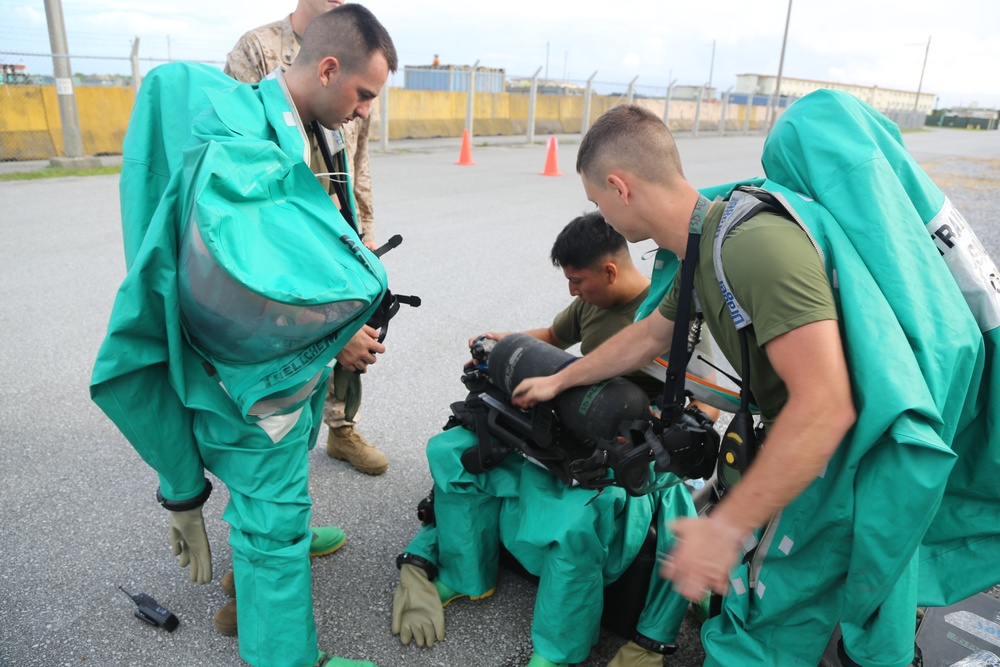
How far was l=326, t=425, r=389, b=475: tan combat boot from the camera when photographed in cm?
336

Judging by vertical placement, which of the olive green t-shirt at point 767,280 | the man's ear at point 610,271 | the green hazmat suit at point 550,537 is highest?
the olive green t-shirt at point 767,280

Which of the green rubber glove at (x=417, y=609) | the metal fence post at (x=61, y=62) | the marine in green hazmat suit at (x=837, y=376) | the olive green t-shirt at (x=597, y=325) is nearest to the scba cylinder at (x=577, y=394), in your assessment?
the marine in green hazmat suit at (x=837, y=376)

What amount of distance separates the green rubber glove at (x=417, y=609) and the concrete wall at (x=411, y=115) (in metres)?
13.4

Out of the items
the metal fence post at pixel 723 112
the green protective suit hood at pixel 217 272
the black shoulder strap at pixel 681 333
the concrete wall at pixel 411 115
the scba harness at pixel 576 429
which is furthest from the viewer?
the metal fence post at pixel 723 112

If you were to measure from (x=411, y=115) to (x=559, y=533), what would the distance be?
771 inches

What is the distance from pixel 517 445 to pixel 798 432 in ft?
3.32

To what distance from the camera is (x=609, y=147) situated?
1.93 meters

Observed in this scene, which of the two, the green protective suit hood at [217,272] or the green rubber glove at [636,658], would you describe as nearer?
the green protective suit hood at [217,272]

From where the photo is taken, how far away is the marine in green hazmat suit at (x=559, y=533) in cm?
220

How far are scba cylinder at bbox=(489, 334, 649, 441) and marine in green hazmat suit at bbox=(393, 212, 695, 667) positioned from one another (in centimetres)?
23

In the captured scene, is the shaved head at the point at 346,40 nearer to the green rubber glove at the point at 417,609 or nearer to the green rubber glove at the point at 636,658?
the green rubber glove at the point at 417,609

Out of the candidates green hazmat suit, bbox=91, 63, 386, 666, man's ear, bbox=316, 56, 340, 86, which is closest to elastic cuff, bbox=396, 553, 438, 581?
green hazmat suit, bbox=91, 63, 386, 666

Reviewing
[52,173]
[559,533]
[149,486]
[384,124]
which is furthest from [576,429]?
[384,124]

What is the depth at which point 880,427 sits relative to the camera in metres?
1.47
